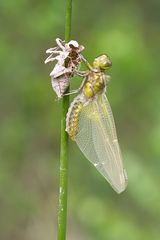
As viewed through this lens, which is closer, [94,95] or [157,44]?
[94,95]

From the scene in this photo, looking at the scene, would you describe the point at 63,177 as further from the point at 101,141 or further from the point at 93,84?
the point at 93,84

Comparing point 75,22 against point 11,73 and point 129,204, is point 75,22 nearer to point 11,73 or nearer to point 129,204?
point 11,73

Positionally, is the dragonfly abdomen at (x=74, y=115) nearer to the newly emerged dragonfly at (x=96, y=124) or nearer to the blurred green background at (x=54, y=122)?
the newly emerged dragonfly at (x=96, y=124)

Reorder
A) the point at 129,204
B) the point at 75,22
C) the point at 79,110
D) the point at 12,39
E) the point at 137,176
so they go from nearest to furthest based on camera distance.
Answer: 1. the point at 79,110
2. the point at 137,176
3. the point at 129,204
4. the point at 12,39
5. the point at 75,22

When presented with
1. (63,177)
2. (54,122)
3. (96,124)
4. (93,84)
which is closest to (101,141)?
(96,124)

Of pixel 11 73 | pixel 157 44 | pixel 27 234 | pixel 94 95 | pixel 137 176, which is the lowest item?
pixel 27 234

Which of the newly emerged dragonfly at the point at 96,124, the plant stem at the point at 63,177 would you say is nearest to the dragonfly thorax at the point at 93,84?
the newly emerged dragonfly at the point at 96,124

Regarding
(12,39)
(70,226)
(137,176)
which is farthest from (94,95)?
(12,39)
